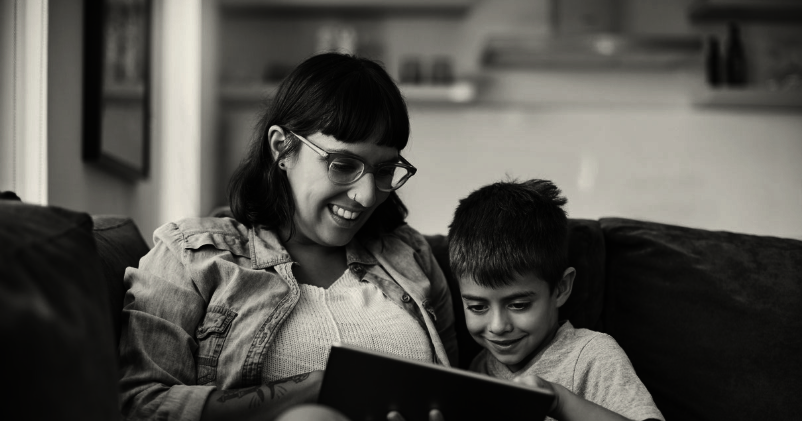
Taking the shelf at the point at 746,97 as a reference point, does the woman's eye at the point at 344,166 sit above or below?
below

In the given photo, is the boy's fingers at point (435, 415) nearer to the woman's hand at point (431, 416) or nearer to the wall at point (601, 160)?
the woman's hand at point (431, 416)

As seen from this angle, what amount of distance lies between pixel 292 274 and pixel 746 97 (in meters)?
3.46

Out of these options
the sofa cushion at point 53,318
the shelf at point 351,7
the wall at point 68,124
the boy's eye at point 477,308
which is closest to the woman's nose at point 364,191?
the boy's eye at point 477,308

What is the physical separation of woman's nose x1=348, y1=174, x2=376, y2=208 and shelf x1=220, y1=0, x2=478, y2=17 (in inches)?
110

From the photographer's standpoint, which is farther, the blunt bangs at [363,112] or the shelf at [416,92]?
the shelf at [416,92]

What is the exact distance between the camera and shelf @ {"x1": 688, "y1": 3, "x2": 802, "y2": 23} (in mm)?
4066

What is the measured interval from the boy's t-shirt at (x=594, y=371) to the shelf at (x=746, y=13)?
3.25m

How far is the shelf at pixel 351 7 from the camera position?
4.04 metres

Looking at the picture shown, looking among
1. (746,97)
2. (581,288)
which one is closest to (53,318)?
(581,288)

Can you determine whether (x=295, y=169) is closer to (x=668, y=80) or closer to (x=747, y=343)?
(x=747, y=343)

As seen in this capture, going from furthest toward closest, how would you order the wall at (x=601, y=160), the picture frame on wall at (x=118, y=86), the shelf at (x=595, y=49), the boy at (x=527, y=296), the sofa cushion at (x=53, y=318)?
1. the wall at (x=601, y=160)
2. the shelf at (x=595, y=49)
3. the picture frame on wall at (x=118, y=86)
4. the boy at (x=527, y=296)
5. the sofa cushion at (x=53, y=318)

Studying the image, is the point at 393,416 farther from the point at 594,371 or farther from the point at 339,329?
the point at 594,371

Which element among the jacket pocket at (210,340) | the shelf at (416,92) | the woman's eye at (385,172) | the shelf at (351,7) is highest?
the shelf at (351,7)

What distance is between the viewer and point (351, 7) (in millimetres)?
4152
